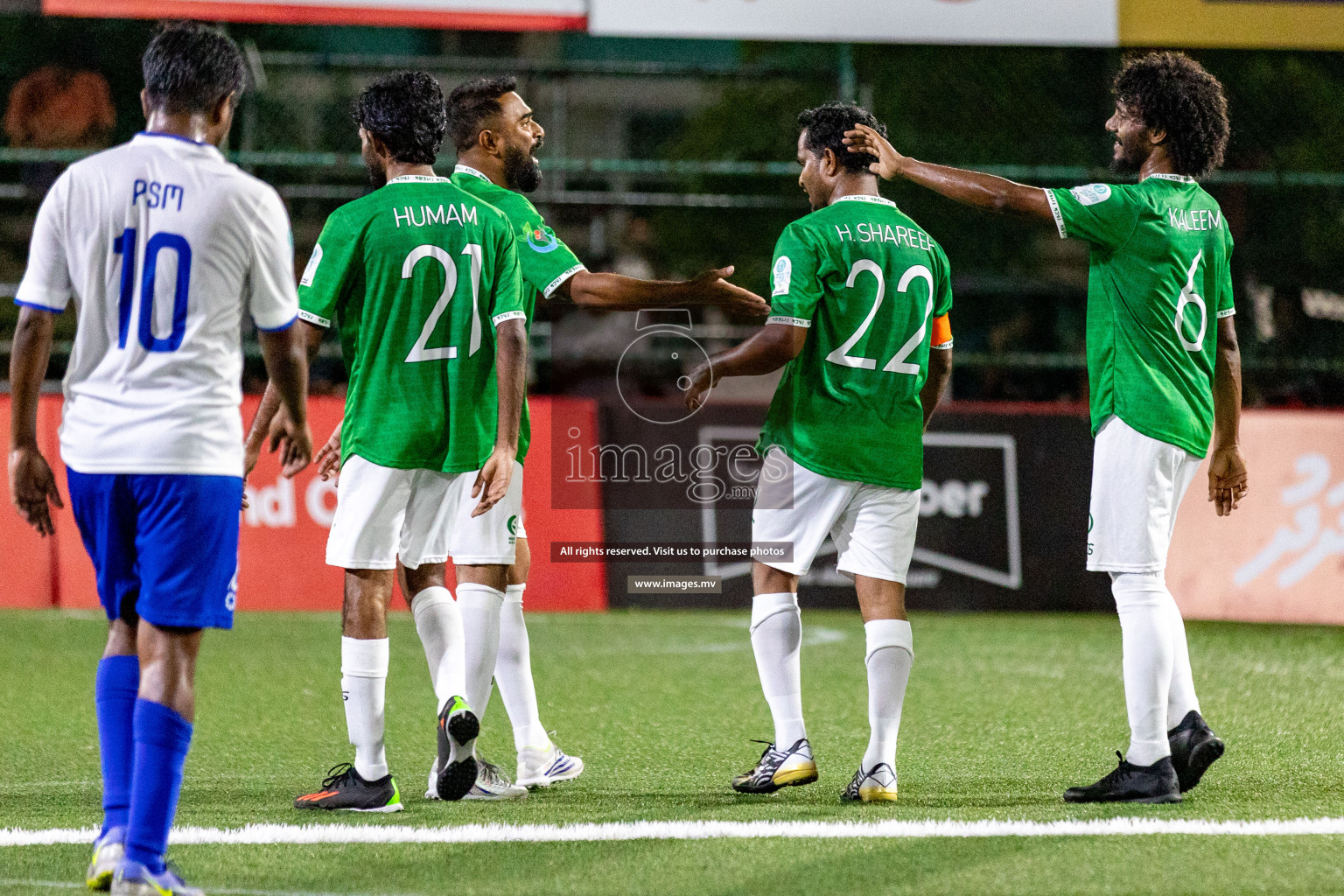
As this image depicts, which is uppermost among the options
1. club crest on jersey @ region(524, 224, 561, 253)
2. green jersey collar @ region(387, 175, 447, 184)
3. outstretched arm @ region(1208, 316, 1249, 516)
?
green jersey collar @ region(387, 175, 447, 184)

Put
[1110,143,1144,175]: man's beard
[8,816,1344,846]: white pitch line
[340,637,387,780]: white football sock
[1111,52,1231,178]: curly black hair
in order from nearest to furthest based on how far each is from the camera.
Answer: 1. [8,816,1344,846]: white pitch line
2. [340,637,387,780]: white football sock
3. [1111,52,1231,178]: curly black hair
4. [1110,143,1144,175]: man's beard

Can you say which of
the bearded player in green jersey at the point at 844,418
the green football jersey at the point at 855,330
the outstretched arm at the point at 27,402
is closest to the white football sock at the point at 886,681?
the bearded player in green jersey at the point at 844,418

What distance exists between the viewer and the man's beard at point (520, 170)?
16.1 ft

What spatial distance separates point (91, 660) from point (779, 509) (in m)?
4.52

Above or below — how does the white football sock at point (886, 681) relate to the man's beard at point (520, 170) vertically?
below

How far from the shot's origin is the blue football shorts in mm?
3342

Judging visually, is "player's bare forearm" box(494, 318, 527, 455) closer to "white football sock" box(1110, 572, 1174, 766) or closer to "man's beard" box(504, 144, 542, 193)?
"man's beard" box(504, 144, 542, 193)

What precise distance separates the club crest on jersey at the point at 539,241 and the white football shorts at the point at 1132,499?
180 cm

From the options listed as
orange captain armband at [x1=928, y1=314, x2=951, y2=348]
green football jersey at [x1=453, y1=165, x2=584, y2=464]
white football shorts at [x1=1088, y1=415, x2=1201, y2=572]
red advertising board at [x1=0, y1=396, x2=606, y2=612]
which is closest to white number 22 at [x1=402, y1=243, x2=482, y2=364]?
green football jersey at [x1=453, y1=165, x2=584, y2=464]

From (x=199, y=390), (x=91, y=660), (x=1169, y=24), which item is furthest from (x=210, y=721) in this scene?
(x=1169, y=24)

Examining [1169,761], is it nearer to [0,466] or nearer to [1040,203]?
[1040,203]

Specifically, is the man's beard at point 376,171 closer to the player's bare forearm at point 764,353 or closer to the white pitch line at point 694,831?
the player's bare forearm at point 764,353

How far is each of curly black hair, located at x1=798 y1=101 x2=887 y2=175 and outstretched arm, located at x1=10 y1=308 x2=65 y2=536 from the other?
2350mm

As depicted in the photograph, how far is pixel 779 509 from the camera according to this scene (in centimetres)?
470
